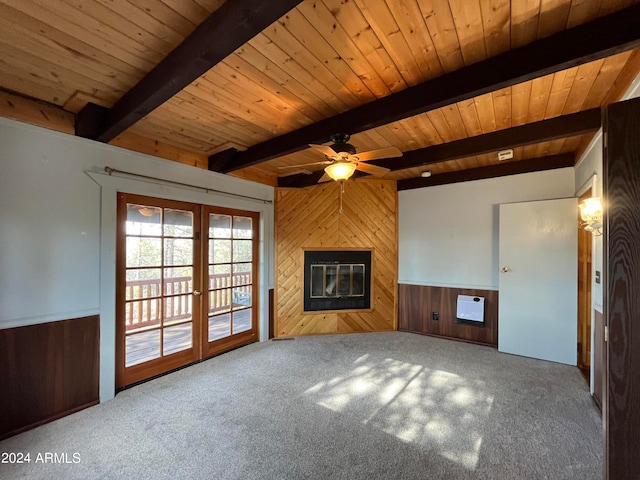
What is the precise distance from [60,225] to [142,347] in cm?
150

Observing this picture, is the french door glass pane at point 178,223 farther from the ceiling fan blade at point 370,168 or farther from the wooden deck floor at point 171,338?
the ceiling fan blade at point 370,168

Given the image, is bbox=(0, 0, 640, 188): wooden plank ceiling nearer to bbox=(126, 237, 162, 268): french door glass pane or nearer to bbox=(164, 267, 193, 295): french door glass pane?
bbox=(126, 237, 162, 268): french door glass pane

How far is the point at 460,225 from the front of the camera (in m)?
4.61

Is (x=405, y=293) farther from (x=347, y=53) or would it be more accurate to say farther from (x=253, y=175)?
(x=347, y=53)

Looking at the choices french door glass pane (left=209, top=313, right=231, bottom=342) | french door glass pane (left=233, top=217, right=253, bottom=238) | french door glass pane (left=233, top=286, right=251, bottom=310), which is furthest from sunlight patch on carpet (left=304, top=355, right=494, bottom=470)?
french door glass pane (left=233, top=217, right=253, bottom=238)

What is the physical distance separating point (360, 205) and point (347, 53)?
3.30 metres

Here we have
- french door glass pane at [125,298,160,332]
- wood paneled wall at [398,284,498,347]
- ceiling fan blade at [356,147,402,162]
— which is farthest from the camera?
wood paneled wall at [398,284,498,347]

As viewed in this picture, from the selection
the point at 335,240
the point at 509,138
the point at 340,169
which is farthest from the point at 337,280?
the point at 509,138

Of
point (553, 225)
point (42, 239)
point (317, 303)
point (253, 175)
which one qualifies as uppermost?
point (253, 175)

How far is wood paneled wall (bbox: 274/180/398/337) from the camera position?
476cm

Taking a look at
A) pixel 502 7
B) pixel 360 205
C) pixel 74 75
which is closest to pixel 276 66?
pixel 502 7

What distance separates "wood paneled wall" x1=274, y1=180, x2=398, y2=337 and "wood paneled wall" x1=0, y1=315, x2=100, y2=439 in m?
2.48

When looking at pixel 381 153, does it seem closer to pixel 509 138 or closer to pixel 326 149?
pixel 326 149

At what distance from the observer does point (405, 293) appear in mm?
5020
